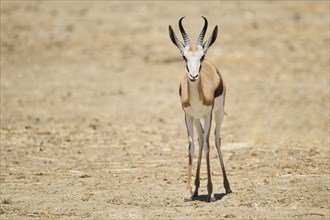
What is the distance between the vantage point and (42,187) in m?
10.2

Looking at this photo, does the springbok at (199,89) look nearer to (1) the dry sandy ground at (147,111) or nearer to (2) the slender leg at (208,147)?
(2) the slender leg at (208,147)

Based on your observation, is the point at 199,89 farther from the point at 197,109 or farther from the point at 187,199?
the point at 187,199

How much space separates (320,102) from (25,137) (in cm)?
780

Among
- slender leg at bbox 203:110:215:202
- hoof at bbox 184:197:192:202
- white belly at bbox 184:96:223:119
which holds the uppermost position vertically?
white belly at bbox 184:96:223:119

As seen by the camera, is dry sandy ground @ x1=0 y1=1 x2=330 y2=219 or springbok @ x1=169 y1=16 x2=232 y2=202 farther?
dry sandy ground @ x1=0 y1=1 x2=330 y2=219

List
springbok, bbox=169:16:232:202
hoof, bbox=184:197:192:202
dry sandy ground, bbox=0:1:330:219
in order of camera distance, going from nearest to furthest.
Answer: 1. springbok, bbox=169:16:232:202
2. hoof, bbox=184:197:192:202
3. dry sandy ground, bbox=0:1:330:219

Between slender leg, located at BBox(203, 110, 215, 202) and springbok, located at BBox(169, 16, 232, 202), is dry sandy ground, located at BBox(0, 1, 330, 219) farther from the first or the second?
springbok, located at BBox(169, 16, 232, 202)

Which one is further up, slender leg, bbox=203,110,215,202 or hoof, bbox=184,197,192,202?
slender leg, bbox=203,110,215,202

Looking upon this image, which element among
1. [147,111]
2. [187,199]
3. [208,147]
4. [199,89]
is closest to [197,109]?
[199,89]

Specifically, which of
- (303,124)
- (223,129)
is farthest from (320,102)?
(223,129)

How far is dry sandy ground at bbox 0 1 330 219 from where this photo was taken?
931 centimetres

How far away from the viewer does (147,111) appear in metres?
17.8

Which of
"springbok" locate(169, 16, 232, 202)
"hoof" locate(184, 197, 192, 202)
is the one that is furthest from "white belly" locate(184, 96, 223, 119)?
"hoof" locate(184, 197, 192, 202)

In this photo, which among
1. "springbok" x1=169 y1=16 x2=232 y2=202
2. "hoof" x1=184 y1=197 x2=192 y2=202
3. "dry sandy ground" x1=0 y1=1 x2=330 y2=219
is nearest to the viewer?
"springbok" x1=169 y1=16 x2=232 y2=202
